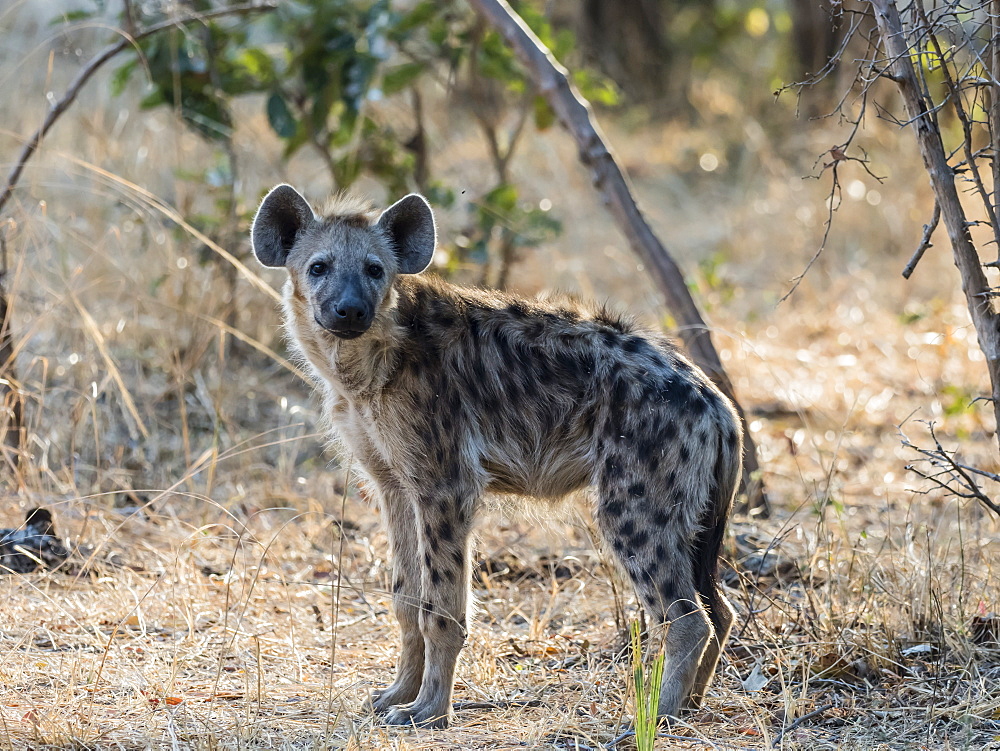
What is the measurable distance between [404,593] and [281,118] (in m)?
3.19

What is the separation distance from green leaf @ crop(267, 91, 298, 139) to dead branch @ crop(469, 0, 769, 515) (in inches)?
54.4

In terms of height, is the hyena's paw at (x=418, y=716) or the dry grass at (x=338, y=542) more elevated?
the dry grass at (x=338, y=542)

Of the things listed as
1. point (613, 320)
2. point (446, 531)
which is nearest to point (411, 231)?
point (613, 320)

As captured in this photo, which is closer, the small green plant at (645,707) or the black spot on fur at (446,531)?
the small green plant at (645,707)

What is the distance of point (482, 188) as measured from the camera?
322 inches

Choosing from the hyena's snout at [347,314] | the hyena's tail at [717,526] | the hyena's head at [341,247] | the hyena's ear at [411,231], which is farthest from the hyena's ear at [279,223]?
the hyena's tail at [717,526]

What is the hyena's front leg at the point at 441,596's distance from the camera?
3.28 m

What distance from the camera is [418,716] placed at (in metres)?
3.26

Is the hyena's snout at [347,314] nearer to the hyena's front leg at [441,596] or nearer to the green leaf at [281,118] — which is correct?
the hyena's front leg at [441,596]

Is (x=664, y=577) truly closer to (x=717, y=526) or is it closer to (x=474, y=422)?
(x=717, y=526)

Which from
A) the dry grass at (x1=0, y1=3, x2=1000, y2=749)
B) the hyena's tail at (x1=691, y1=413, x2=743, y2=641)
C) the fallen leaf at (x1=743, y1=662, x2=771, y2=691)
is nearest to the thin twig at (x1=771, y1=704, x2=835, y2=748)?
the dry grass at (x1=0, y1=3, x2=1000, y2=749)

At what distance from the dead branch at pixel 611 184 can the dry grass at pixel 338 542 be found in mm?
380

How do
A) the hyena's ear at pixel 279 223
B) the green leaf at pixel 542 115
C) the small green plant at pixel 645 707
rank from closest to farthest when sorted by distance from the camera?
the small green plant at pixel 645 707
the hyena's ear at pixel 279 223
the green leaf at pixel 542 115

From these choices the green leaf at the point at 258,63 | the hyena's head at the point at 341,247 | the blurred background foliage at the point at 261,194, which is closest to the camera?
the hyena's head at the point at 341,247
